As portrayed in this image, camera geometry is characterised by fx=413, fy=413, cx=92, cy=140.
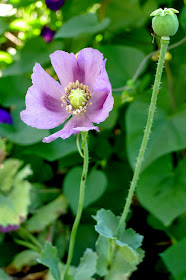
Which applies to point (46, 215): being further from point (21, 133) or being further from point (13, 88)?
point (13, 88)

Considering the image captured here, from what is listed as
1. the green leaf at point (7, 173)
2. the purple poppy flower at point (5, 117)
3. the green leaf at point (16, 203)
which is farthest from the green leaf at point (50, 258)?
the purple poppy flower at point (5, 117)

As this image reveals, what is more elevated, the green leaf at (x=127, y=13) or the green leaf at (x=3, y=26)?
the green leaf at (x=3, y=26)

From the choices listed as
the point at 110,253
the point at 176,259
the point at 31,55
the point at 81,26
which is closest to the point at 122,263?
the point at 110,253

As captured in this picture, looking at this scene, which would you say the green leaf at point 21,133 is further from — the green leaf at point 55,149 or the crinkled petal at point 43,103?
the crinkled petal at point 43,103

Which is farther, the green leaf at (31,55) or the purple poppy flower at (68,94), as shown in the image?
the green leaf at (31,55)

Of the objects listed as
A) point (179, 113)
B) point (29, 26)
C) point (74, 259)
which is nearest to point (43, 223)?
point (74, 259)

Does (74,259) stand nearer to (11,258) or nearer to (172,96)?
(11,258)
